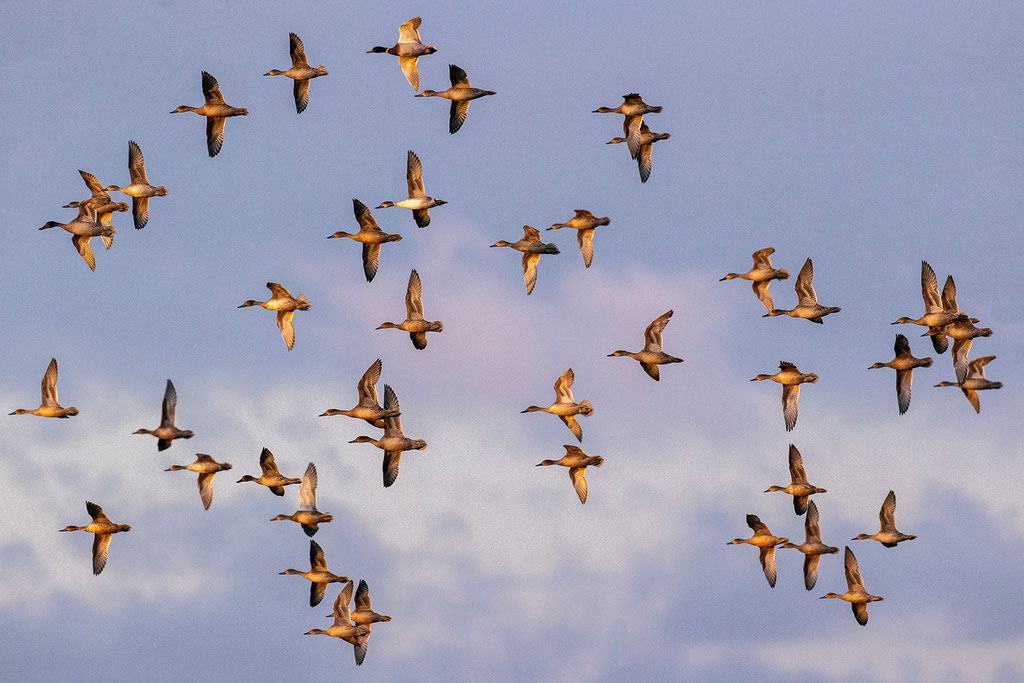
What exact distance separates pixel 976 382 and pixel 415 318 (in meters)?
22.3

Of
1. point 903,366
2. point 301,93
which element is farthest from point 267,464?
point 903,366

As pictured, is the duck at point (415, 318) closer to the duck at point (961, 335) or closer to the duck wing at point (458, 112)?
the duck wing at point (458, 112)

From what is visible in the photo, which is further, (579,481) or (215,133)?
(579,481)

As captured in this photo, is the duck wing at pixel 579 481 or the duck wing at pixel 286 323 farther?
the duck wing at pixel 579 481

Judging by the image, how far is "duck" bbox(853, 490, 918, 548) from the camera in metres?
95.2

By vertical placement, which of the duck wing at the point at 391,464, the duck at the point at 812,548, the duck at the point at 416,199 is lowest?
the duck at the point at 812,548

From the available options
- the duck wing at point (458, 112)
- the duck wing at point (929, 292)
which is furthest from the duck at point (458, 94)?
the duck wing at point (929, 292)

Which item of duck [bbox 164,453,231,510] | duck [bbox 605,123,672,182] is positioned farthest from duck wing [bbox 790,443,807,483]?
duck [bbox 164,453,231,510]

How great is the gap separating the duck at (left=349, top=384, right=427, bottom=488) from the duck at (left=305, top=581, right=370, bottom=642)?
4.60m

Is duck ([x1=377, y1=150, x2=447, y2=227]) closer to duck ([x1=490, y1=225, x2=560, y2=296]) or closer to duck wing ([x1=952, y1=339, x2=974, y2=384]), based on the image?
duck ([x1=490, y1=225, x2=560, y2=296])

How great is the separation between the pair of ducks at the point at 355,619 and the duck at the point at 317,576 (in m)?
1.24

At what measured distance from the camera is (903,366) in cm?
9512

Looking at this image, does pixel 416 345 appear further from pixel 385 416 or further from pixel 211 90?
pixel 211 90

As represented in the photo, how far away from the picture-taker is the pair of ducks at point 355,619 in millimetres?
93750
